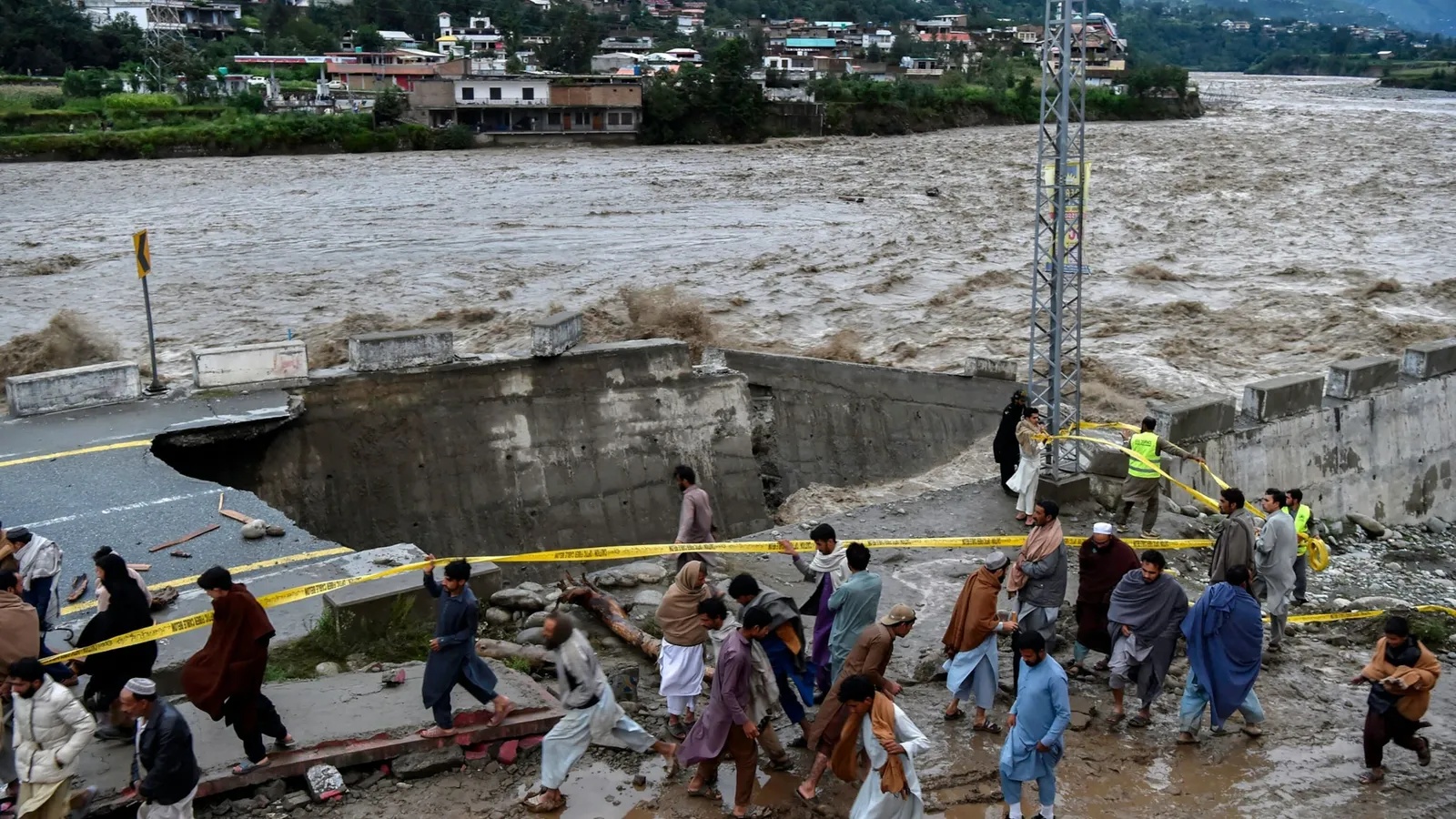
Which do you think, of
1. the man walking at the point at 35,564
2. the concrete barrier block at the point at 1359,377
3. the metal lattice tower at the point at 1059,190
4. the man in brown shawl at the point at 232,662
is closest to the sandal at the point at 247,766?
the man in brown shawl at the point at 232,662

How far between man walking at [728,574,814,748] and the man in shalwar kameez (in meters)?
0.95

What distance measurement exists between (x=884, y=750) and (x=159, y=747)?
3.49 meters

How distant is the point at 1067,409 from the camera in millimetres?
15445

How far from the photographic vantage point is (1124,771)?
773cm

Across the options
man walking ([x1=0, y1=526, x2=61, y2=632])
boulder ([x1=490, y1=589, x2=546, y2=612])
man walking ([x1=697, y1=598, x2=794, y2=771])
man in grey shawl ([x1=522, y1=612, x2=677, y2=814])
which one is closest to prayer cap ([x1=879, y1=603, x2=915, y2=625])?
man walking ([x1=697, y1=598, x2=794, y2=771])

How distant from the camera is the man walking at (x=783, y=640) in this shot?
23.8 feet

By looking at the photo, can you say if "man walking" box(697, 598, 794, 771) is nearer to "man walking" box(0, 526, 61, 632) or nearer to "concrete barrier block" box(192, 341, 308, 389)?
"man walking" box(0, 526, 61, 632)

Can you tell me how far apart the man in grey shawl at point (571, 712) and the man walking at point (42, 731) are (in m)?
2.29

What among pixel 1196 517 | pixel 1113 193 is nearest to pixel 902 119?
pixel 1113 193

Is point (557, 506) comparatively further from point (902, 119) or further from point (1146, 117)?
point (1146, 117)

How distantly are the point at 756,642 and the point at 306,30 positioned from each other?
4320 inches

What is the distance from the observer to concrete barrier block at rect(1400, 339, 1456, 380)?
54.9 feet

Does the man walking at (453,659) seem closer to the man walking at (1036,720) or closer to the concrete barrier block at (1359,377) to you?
the man walking at (1036,720)

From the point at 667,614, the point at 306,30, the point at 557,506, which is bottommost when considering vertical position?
the point at 557,506
